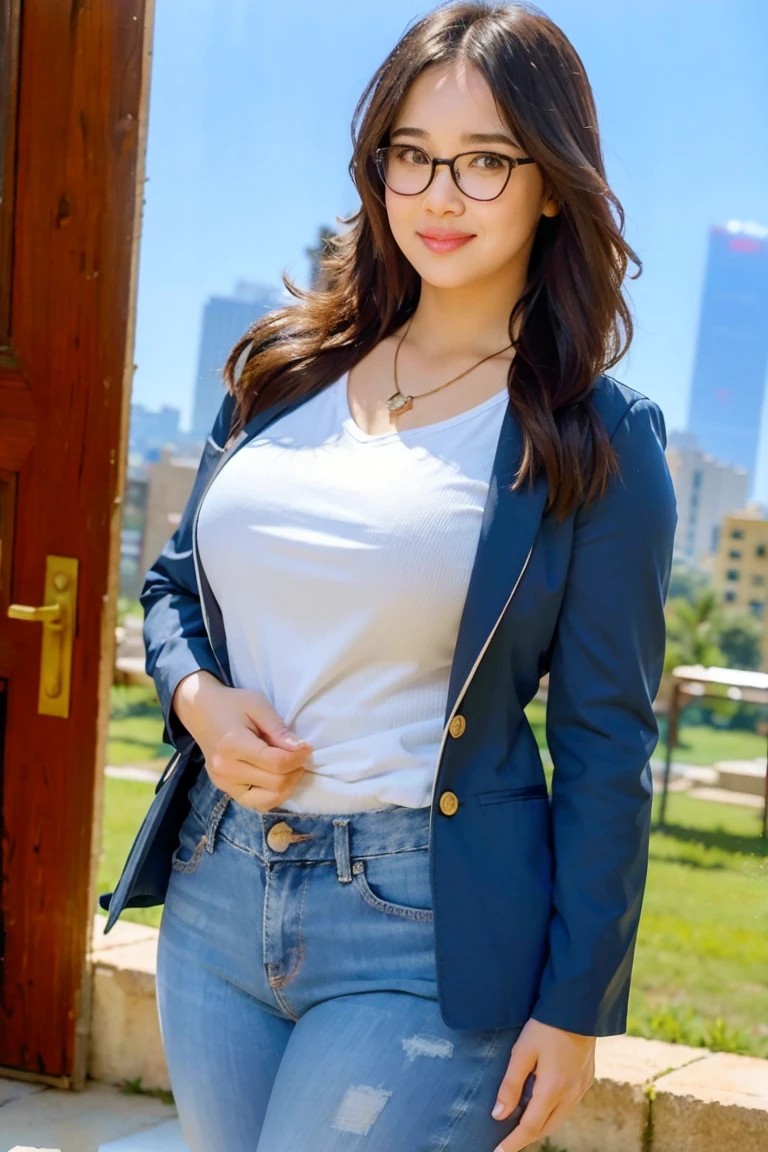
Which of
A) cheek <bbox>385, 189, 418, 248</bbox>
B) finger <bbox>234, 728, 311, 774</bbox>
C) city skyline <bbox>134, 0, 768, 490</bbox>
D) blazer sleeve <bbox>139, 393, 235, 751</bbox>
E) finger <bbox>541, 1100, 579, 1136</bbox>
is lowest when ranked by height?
finger <bbox>541, 1100, 579, 1136</bbox>

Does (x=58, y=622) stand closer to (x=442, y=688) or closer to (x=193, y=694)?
(x=193, y=694)

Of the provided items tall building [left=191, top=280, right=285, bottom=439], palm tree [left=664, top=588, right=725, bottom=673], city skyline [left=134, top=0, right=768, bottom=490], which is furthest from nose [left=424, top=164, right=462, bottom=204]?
palm tree [left=664, top=588, right=725, bottom=673]

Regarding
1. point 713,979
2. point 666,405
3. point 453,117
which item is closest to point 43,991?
point 453,117

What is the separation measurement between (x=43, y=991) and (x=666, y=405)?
3.45 m

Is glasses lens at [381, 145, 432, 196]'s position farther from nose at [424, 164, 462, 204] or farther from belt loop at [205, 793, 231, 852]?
belt loop at [205, 793, 231, 852]

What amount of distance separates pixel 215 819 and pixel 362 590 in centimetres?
32

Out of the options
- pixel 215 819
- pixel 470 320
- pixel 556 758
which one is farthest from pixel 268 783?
pixel 470 320

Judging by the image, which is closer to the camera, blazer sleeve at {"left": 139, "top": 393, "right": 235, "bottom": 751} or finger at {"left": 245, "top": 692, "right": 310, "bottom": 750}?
finger at {"left": 245, "top": 692, "right": 310, "bottom": 750}

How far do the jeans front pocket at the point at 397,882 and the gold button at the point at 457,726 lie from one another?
0.41ft

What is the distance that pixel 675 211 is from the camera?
4.86 meters

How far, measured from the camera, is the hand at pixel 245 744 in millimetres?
1333

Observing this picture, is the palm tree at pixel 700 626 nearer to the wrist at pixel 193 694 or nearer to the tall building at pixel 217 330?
the tall building at pixel 217 330

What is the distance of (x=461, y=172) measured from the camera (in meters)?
1.43

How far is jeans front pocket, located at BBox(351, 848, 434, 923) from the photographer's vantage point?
130cm
